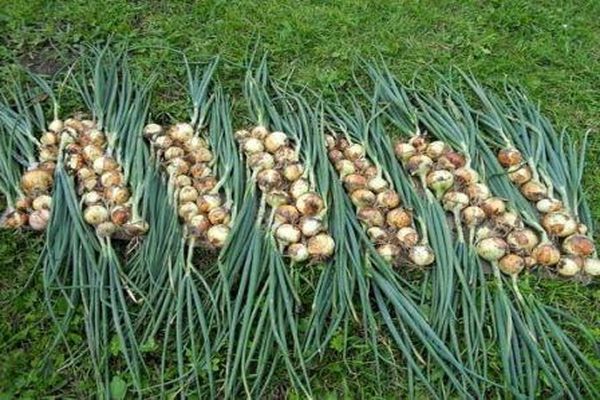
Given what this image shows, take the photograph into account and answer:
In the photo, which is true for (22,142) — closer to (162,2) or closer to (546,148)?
(162,2)

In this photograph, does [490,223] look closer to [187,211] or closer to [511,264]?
[511,264]

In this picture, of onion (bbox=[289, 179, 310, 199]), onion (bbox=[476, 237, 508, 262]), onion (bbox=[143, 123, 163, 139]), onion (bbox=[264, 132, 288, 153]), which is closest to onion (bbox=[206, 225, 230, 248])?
onion (bbox=[289, 179, 310, 199])

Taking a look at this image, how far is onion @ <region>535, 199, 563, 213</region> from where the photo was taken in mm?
2279

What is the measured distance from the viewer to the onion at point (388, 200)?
7.32ft

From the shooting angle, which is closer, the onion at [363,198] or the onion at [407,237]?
the onion at [407,237]

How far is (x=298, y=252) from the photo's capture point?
2.08m

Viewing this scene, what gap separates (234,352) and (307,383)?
251 mm

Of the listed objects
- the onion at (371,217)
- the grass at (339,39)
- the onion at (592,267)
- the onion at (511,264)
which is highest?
the grass at (339,39)

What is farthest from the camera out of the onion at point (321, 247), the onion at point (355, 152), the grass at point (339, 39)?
the grass at point (339, 39)

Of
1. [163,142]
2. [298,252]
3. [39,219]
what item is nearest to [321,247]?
[298,252]

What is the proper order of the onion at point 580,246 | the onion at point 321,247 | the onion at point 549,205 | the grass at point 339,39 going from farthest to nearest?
the grass at point 339,39
the onion at point 549,205
the onion at point 580,246
the onion at point 321,247

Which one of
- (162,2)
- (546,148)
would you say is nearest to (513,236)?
(546,148)

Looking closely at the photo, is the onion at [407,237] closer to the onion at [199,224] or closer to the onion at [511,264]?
the onion at [511,264]

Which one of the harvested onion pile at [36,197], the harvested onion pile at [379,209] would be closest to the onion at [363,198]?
the harvested onion pile at [379,209]
